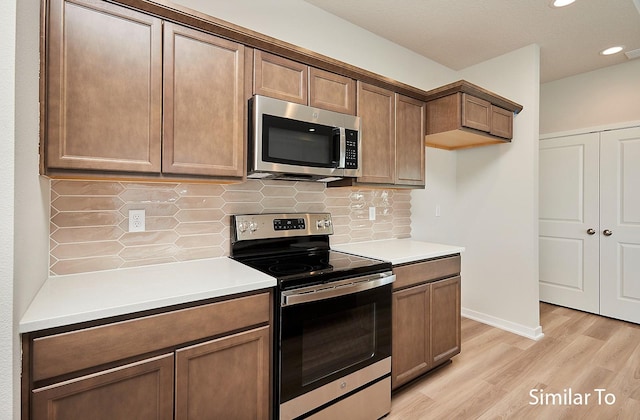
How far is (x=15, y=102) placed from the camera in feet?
3.03

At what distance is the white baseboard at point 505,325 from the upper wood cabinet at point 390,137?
5.66 ft

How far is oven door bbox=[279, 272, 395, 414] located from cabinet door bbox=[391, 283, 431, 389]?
0.13m

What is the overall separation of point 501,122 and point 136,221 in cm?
304

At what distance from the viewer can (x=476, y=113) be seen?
2715mm

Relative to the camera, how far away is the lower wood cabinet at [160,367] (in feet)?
3.45

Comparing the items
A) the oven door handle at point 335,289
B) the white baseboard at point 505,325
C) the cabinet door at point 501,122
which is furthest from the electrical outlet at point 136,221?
the white baseboard at point 505,325

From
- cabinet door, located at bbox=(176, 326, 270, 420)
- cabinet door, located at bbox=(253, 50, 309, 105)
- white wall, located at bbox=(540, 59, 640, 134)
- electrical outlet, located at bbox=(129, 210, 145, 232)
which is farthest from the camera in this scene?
white wall, located at bbox=(540, 59, 640, 134)

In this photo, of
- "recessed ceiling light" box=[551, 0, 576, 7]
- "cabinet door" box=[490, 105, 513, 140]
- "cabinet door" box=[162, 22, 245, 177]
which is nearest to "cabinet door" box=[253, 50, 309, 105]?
"cabinet door" box=[162, 22, 245, 177]

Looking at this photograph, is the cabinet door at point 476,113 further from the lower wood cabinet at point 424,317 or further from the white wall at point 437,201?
the lower wood cabinet at point 424,317

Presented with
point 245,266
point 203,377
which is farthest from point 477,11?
point 203,377

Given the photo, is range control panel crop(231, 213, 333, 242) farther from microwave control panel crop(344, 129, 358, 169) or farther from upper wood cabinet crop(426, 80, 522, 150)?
upper wood cabinet crop(426, 80, 522, 150)

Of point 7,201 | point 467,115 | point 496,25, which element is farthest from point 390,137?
point 7,201

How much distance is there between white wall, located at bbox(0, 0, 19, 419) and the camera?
882 millimetres

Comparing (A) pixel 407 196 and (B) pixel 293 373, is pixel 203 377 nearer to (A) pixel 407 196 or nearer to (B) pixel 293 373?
(B) pixel 293 373
